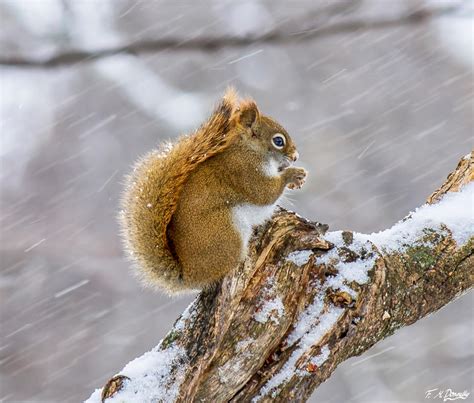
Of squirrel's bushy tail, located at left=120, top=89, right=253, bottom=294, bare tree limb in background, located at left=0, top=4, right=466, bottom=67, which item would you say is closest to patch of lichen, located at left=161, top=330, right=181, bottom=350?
squirrel's bushy tail, located at left=120, top=89, right=253, bottom=294

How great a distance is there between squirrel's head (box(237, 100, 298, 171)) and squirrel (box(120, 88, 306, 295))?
0.06 m

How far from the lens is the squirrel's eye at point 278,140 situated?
277 cm

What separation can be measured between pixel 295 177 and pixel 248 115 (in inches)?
11.0

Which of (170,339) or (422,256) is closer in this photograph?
(170,339)

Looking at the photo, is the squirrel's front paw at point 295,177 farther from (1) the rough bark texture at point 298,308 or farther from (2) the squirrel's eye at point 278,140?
(1) the rough bark texture at point 298,308

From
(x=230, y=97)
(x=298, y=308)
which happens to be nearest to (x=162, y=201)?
(x=230, y=97)

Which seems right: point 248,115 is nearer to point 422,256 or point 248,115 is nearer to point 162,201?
point 162,201

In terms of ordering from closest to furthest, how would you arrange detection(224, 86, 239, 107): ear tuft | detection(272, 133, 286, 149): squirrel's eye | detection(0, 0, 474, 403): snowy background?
detection(224, 86, 239, 107): ear tuft
detection(272, 133, 286, 149): squirrel's eye
detection(0, 0, 474, 403): snowy background

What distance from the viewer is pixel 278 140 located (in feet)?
9.12

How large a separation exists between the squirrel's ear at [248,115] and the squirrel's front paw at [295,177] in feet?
0.72

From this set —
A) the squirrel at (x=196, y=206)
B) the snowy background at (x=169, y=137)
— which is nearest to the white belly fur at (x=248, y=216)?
the squirrel at (x=196, y=206)

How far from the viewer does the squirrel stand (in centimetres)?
253

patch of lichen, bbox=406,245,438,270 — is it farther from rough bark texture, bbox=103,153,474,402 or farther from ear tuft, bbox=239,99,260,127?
ear tuft, bbox=239,99,260,127

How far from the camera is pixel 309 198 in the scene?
473 centimetres
